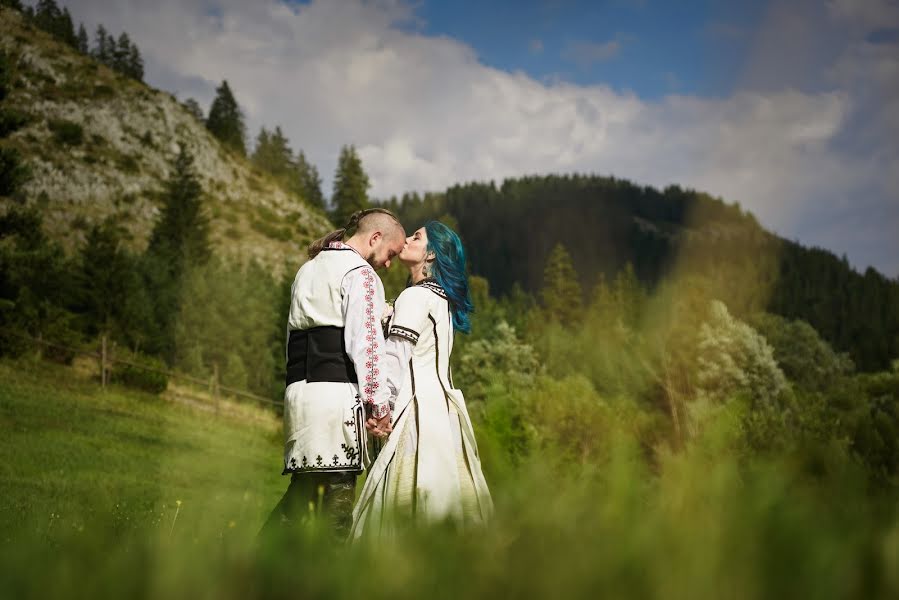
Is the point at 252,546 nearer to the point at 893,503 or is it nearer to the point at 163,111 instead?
the point at 893,503

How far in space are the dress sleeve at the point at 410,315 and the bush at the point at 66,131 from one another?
261ft

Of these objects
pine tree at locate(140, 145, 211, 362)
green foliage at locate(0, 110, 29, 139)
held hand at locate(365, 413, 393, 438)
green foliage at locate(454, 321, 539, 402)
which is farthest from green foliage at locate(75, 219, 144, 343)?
held hand at locate(365, 413, 393, 438)

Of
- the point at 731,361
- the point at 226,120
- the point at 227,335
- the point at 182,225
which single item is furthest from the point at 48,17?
the point at 731,361

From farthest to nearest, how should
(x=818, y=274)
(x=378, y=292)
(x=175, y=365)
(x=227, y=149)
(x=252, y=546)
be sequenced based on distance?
1. (x=818, y=274)
2. (x=227, y=149)
3. (x=175, y=365)
4. (x=378, y=292)
5. (x=252, y=546)

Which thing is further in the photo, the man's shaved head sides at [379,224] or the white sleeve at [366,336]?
the man's shaved head sides at [379,224]

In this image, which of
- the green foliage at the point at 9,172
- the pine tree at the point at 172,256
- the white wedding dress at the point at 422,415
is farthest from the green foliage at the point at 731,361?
the white wedding dress at the point at 422,415

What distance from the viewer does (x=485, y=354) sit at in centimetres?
4512

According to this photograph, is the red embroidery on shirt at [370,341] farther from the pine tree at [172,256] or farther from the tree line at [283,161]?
the tree line at [283,161]

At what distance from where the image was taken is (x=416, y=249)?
5164 mm

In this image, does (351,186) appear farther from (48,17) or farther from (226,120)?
(48,17)

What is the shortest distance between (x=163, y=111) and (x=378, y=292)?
9389cm

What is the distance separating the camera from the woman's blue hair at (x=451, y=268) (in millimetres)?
5082

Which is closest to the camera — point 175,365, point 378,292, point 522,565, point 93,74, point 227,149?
point 522,565

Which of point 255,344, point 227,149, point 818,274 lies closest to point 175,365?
point 255,344
